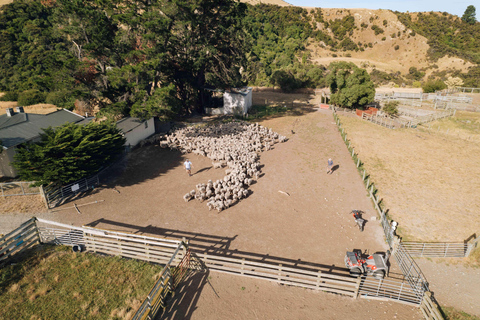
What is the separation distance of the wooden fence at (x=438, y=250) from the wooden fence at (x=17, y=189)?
29.0 meters

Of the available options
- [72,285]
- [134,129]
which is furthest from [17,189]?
[72,285]

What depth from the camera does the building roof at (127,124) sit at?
95.4 ft

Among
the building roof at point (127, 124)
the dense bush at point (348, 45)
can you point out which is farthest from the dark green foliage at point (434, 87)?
the building roof at point (127, 124)

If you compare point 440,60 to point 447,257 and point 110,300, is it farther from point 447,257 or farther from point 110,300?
point 110,300

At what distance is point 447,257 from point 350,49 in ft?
352

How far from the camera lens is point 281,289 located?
13156 mm

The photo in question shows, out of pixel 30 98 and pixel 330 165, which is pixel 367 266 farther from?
pixel 30 98

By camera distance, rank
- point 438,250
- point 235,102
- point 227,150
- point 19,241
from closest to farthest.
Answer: point 19,241 → point 438,250 → point 227,150 → point 235,102

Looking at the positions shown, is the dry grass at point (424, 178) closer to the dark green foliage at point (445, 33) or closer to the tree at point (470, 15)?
the dark green foliage at point (445, 33)

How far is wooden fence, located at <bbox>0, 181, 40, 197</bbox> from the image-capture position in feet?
68.9

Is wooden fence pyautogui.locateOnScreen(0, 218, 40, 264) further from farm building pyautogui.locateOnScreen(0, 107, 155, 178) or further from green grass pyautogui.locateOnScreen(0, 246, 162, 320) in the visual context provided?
farm building pyautogui.locateOnScreen(0, 107, 155, 178)

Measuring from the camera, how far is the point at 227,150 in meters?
28.5

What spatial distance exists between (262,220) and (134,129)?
67.7ft

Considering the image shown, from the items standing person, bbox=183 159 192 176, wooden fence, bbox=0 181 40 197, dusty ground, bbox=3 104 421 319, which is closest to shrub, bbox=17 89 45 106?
wooden fence, bbox=0 181 40 197
